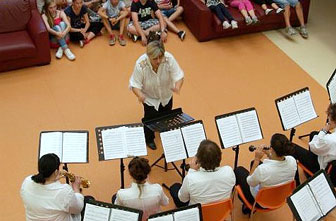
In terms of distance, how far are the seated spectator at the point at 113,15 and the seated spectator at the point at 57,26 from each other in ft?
2.08

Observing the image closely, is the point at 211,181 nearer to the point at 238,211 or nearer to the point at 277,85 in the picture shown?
the point at 238,211

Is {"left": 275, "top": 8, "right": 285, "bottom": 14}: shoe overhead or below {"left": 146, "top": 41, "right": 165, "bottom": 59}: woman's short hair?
overhead

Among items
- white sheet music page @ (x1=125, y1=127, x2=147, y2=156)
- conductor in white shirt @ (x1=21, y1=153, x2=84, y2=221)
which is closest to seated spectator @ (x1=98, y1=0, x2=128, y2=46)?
white sheet music page @ (x1=125, y1=127, x2=147, y2=156)

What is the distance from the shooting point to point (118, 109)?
5973 mm

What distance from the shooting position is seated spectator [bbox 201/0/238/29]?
7.22 metres

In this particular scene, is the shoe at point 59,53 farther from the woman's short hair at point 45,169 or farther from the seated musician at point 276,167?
the seated musician at point 276,167

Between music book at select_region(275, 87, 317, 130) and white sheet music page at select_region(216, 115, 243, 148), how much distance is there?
0.51 m

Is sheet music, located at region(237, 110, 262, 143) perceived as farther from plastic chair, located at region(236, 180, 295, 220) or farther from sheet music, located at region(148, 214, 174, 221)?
sheet music, located at region(148, 214, 174, 221)

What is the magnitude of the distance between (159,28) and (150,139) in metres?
2.64

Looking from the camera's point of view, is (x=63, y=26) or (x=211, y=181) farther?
(x=63, y=26)

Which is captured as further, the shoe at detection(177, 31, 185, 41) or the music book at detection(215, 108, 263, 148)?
the shoe at detection(177, 31, 185, 41)

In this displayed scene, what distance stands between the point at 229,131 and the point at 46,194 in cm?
176

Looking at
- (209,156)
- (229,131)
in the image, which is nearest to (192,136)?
(229,131)

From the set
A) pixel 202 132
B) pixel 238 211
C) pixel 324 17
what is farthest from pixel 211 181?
pixel 324 17
